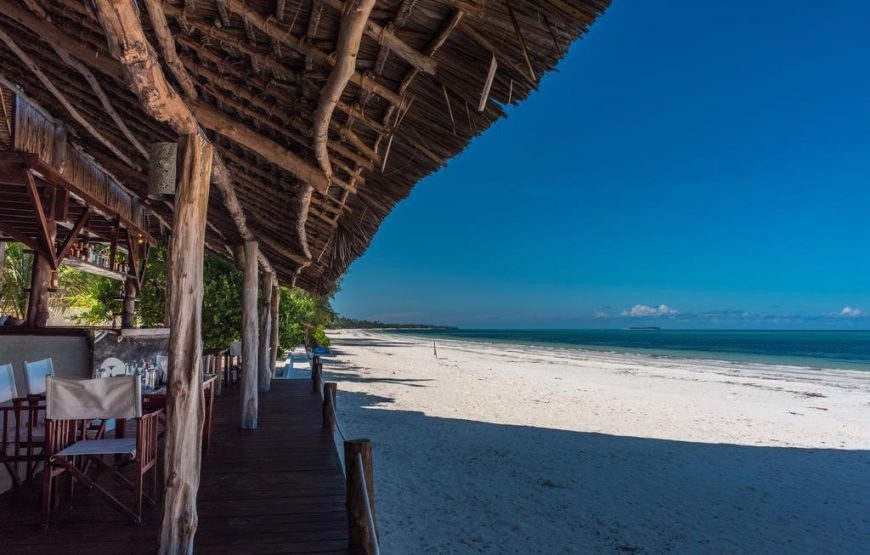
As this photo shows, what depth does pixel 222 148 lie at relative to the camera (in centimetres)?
385

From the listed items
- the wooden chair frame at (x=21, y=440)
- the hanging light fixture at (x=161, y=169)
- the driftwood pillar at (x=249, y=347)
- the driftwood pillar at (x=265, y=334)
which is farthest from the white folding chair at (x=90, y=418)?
the driftwood pillar at (x=265, y=334)

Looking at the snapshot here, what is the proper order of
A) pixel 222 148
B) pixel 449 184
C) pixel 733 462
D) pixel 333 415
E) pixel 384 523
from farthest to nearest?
pixel 449 184 → pixel 733 462 → pixel 333 415 → pixel 384 523 → pixel 222 148

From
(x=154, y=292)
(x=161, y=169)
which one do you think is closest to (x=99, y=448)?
(x=161, y=169)

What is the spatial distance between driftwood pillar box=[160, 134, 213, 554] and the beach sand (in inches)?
79.3

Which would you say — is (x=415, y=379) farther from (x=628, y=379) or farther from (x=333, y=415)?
(x=333, y=415)

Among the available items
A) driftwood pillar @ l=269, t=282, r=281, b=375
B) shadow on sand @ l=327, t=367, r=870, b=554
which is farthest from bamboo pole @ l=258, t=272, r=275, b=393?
driftwood pillar @ l=269, t=282, r=281, b=375

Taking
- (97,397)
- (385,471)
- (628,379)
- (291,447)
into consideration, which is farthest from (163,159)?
(628,379)

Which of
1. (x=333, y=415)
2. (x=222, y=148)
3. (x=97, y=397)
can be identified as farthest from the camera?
(x=333, y=415)

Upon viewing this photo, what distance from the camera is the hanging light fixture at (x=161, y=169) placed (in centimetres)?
273

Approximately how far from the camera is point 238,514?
2941 millimetres

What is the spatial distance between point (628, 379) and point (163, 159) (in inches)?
677

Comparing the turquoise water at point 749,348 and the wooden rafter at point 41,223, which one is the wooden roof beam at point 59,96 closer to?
the wooden rafter at point 41,223

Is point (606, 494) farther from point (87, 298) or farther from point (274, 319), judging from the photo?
point (87, 298)

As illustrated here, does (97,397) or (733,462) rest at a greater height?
(97,397)
